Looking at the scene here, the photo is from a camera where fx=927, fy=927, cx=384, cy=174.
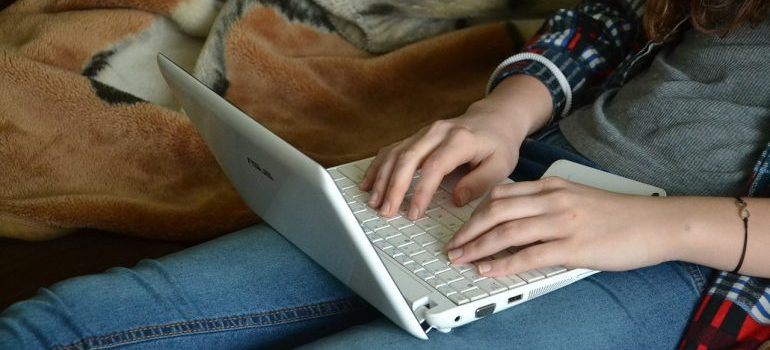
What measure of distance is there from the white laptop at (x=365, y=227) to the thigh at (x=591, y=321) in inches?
0.7

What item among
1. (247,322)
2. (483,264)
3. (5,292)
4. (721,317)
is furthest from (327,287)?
(5,292)

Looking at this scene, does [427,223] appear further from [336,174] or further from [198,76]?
[198,76]

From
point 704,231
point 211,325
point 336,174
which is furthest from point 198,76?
point 704,231

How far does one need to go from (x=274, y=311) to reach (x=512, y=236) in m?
0.26

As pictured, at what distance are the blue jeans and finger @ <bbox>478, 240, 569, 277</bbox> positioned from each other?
0.16 ft

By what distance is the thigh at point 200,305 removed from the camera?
34.6 inches

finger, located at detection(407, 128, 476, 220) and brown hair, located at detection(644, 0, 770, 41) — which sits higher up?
brown hair, located at detection(644, 0, 770, 41)

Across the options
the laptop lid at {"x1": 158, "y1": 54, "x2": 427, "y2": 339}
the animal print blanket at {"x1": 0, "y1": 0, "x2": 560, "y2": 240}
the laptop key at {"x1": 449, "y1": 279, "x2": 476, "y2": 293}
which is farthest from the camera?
the animal print blanket at {"x1": 0, "y1": 0, "x2": 560, "y2": 240}

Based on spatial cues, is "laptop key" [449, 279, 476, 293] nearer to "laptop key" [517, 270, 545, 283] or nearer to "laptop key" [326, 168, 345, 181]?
"laptop key" [517, 270, 545, 283]

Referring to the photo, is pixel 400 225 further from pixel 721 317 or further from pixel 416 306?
pixel 721 317

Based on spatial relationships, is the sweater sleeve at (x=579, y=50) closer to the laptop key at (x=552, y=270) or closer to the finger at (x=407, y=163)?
the finger at (x=407, y=163)

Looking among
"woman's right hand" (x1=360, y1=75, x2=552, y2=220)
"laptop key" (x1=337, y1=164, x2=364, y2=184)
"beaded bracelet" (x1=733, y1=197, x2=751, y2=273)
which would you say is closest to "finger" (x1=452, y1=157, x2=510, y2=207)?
"woman's right hand" (x1=360, y1=75, x2=552, y2=220)

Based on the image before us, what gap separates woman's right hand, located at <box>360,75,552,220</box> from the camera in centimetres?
92

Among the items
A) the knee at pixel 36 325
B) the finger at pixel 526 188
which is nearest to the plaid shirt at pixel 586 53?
the finger at pixel 526 188
